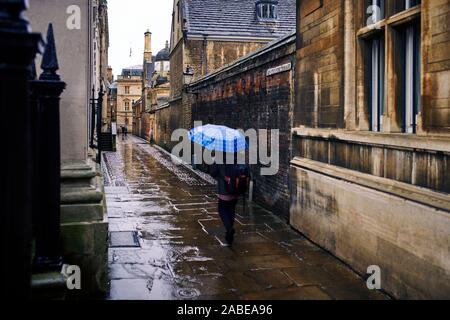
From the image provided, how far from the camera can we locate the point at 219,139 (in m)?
7.62

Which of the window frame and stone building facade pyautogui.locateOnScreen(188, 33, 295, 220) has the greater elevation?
the window frame

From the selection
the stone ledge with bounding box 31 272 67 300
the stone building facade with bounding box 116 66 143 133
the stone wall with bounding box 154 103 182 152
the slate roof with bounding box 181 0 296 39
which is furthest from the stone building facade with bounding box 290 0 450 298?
the stone building facade with bounding box 116 66 143 133

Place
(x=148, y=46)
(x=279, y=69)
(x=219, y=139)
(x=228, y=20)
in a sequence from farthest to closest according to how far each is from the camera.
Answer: (x=148, y=46) < (x=228, y=20) < (x=279, y=69) < (x=219, y=139)

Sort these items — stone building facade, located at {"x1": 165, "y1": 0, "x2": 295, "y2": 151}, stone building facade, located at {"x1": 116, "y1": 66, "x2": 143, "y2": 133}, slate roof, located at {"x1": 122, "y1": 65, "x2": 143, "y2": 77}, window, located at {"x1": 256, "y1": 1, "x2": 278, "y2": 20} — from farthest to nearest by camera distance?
slate roof, located at {"x1": 122, "y1": 65, "x2": 143, "y2": 77}
stone building facade, located at {"x1": 116, "y1": 66, "x2": 143, "y2": 133}
window, located at {"x1": 256, "y1": 1, "x2": 278, "y2": 20}
stone building facade, located at {"x1": 165, "y1": 0, "x2": 295, "y2": 151}

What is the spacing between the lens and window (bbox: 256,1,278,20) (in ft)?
98.4

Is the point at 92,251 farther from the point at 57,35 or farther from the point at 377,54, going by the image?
the point at 377,54

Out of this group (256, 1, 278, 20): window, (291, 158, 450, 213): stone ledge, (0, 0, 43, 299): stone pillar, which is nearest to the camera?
(0, 0, 43, 299): stone pillar

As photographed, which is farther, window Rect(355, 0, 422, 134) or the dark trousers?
the dark trousers

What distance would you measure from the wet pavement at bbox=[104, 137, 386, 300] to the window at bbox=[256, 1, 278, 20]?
2150cm

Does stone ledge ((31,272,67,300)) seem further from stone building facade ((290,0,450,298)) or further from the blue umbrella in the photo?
the blue umbrella

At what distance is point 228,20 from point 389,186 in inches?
1005

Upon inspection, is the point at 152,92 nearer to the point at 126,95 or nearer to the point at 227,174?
the point at 227,174

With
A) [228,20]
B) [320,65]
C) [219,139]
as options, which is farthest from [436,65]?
[228,20]

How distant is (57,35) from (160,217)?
4709 mm
